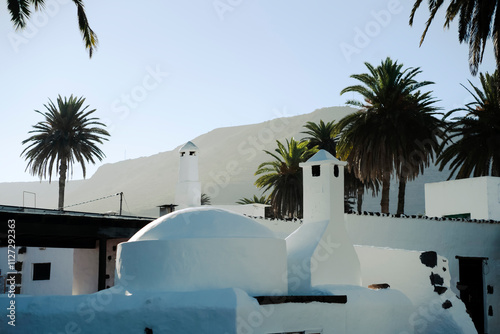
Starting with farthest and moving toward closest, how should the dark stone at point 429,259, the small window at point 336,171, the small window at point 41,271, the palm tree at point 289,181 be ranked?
1. the palm tree at point 289,181
2. the small window at point 41,271
3. the small window at point 336,171
4. the dark stone at point 429,259

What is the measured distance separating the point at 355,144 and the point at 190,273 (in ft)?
55.2

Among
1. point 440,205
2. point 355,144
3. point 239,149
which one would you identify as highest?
point 239,149

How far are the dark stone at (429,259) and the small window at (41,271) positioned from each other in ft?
57.3

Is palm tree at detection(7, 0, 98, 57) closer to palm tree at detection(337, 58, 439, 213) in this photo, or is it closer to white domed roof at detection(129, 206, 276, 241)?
white domed roof at detection(129, 206, 276, 241)

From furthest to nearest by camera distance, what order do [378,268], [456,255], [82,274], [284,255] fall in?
[82,274], [456,255], [378,268], [284,255]

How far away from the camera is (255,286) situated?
12.2 meters

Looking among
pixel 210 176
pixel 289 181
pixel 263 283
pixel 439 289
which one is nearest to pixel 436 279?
pixel 439 289

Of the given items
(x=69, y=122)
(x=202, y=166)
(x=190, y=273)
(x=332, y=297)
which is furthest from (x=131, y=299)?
(x=202, y=166)

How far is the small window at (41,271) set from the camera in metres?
25.8

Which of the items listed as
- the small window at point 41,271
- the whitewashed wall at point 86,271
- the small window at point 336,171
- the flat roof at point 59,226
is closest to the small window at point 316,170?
the small window at point 336,171

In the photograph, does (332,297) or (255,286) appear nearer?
(255,286)

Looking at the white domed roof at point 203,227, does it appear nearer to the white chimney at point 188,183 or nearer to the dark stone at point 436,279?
the dark stone at point 436,279

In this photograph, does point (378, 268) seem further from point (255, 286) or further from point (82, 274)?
point (82, 274)

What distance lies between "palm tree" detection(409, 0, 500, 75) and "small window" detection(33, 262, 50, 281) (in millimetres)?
18599
